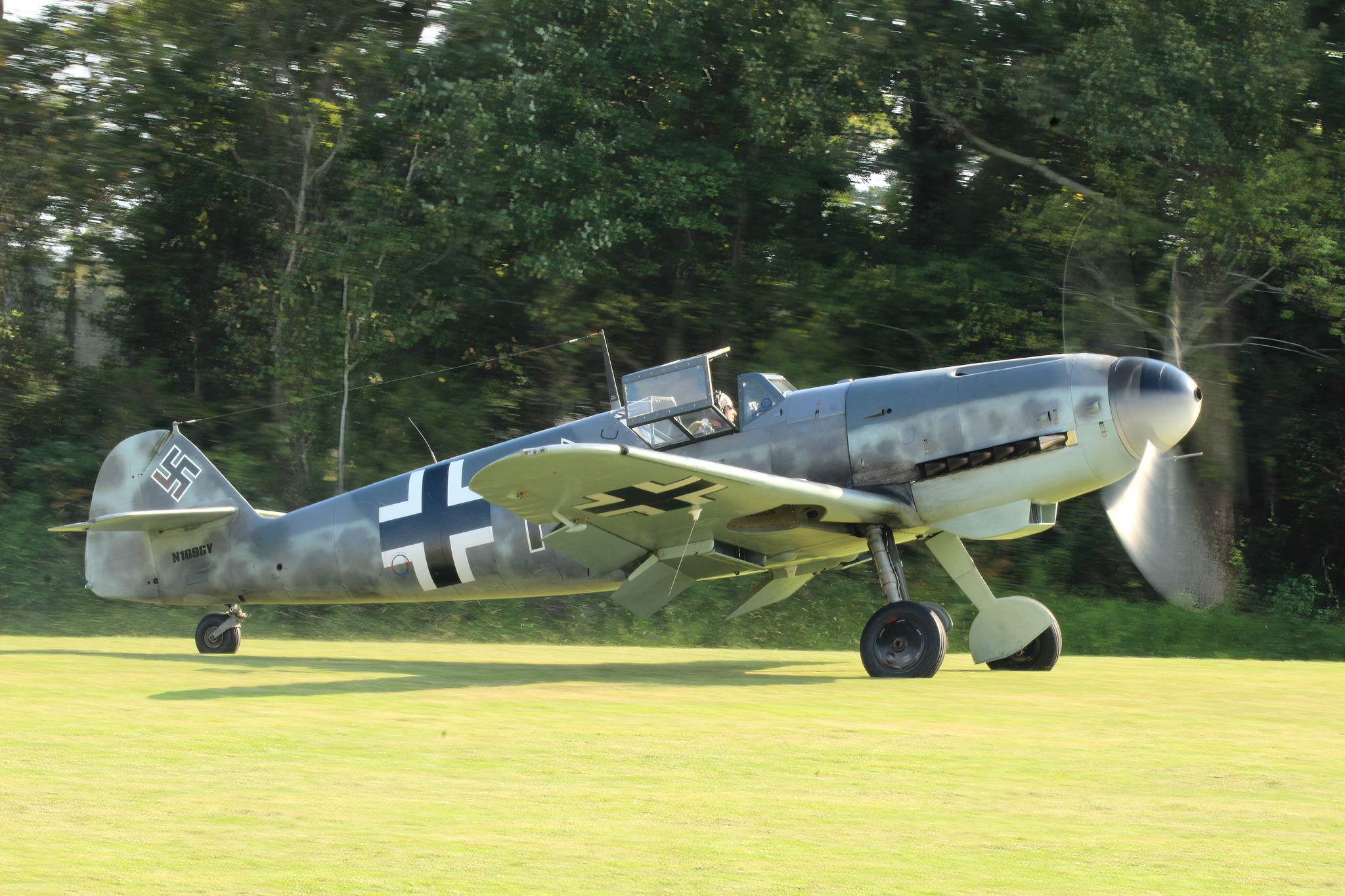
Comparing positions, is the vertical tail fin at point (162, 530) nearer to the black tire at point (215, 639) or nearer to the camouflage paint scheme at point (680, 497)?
the camouflage paint scheme at point (680, 497)

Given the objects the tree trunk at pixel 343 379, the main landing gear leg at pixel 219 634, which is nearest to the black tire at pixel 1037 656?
the main landing gear leg at pixel 219 634

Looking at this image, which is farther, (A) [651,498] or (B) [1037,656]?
(B) [1037,656]

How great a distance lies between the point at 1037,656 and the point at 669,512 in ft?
10.1

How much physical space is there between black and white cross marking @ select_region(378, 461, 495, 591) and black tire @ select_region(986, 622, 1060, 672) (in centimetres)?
403

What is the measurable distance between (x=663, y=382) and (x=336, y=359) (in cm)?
1179

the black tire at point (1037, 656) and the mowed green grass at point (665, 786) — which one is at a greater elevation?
the mowed green grass at point (665, 786)

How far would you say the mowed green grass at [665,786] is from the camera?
3.43 metres

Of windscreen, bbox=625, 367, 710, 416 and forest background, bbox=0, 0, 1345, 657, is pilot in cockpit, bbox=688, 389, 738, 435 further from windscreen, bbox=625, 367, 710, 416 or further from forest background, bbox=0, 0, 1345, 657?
forest background, bbox=0, 0, 1345, 657

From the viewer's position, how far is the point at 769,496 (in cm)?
859

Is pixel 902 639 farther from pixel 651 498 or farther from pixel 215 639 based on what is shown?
pixel 215 639

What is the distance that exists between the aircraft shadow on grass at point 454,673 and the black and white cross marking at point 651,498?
3.72ft

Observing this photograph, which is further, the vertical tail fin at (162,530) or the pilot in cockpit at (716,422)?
the vertical tail fin at (162,530)

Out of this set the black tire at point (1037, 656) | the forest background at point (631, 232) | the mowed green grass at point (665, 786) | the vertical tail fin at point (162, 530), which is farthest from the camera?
the forest background at point (631, 232)

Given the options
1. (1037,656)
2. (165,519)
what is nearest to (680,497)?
(1037,656)
